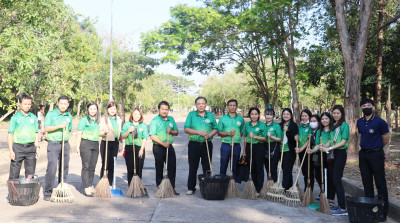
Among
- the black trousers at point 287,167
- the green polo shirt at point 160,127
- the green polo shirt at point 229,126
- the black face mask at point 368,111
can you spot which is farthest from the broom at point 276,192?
the green polo shirt at point 160,127

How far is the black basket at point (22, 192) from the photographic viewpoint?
5.93m

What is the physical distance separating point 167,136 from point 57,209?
86.8 inches

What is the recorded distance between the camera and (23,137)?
6.37 m

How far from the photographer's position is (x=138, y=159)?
7.32 m

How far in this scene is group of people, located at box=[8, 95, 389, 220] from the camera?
631cm

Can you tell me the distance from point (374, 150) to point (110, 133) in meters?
4.54

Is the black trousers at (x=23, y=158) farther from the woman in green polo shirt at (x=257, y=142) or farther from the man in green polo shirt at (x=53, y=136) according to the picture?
the woman in green polo shirt at (x=257, y=142)

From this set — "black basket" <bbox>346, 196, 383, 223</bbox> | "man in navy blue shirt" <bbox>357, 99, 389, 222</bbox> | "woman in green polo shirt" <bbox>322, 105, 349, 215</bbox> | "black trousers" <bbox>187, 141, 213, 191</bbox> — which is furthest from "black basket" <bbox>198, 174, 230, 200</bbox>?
"man in navy blue shirt" <bbox>357, 99, 389, 222</bbox>

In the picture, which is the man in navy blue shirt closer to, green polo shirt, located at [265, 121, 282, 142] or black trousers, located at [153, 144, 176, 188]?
green polo shirt, located at [265, 121, 282, 142]

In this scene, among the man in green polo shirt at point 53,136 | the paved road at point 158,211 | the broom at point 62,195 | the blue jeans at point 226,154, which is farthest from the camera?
the blue jeans at point 226,154

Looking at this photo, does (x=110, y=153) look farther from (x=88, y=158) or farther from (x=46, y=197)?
(x=46, y=197)

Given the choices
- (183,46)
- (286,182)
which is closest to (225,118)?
(286,182)

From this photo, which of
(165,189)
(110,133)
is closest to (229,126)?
(165,189)

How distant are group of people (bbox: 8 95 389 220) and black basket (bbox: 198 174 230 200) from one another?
0.53 meters
